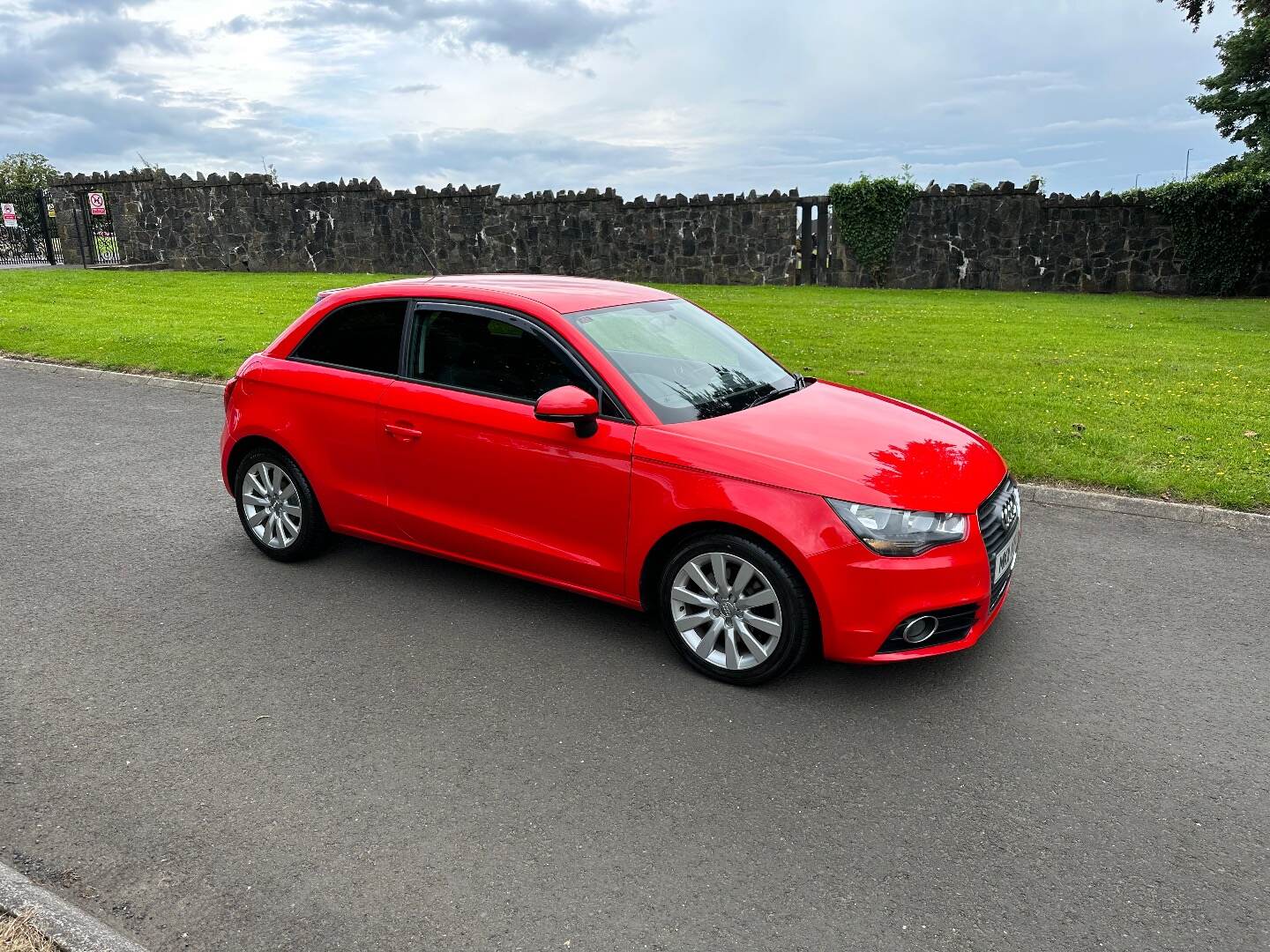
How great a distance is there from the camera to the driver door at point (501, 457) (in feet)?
14.7

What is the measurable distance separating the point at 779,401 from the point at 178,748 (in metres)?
3.09

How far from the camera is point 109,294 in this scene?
829 inches

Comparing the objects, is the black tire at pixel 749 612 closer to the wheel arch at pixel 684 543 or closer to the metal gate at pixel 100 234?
the wheel arch at pixel 684 543

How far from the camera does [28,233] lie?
39.2 metres

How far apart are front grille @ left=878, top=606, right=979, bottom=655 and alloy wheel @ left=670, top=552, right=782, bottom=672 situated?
468 millimetres

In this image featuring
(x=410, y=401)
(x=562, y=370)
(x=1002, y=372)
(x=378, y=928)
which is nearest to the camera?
(x=378, y=928)

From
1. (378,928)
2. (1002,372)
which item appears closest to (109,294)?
(1002,372)

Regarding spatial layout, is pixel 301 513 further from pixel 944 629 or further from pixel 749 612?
pixel 944 629

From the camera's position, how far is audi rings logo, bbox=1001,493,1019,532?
14.7 feet

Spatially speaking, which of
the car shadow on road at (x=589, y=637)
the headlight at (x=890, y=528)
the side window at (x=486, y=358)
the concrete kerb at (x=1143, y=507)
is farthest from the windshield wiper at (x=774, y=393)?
the concrete kerb at (x=1143, y=507)

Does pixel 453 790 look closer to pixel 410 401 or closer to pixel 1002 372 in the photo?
pixel 410 401

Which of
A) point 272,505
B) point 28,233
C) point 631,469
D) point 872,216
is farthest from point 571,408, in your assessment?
point 28,233

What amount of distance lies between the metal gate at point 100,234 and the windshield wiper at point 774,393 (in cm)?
3099

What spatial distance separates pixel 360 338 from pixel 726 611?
2.55 m
